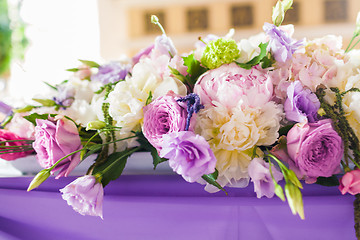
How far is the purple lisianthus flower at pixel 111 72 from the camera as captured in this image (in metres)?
0.71

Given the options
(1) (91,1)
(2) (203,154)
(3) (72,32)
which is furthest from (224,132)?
(1) (91,1)

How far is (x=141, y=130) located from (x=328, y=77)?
33cm

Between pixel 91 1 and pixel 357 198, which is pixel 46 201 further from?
pixel 91 1

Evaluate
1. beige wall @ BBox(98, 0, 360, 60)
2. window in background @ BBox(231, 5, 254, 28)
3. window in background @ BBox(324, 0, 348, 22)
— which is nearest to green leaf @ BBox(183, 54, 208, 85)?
beige wall @ BBox(98, 0, 360, 60)

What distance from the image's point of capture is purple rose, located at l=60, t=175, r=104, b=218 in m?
0.49

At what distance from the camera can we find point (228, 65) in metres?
0.57

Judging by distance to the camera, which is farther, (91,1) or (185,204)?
(91,1)

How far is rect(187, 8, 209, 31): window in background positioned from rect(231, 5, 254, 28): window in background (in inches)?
12.8

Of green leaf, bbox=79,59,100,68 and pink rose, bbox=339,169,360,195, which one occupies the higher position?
A: green leaf, bbox=79,59,100,68

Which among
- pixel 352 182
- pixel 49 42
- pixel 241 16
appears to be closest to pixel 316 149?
pixel 352 182

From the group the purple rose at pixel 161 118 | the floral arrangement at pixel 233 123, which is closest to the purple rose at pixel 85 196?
the floral arrangement at pixel 233 123

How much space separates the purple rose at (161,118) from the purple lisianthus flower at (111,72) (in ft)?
0.66

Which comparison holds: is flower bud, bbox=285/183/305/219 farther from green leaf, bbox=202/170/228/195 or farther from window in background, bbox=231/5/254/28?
window in background, bbox=231/5/254/28

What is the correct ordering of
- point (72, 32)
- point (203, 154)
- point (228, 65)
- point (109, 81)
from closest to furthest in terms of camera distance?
point (203, 154), point (228, 65), point (109, 81), point (72, 32)
